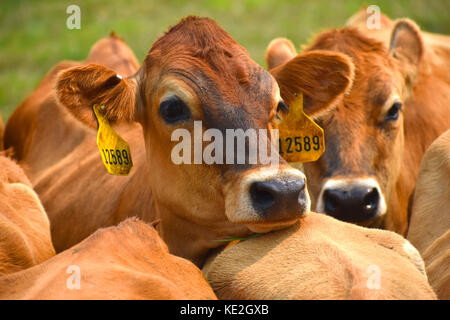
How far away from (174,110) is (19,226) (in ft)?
3.71

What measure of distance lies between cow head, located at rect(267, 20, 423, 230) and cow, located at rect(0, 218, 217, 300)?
1669 mm

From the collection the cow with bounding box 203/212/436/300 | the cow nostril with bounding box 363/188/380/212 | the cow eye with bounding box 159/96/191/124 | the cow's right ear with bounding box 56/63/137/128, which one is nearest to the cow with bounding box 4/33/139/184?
the cow's right ear with bounding box 56/63/137/128

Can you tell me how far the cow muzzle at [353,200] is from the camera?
4586 millimetres

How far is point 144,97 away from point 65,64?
2.78m

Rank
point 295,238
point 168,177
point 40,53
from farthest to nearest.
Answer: point 40,53 < point 168,177 < point 295,238

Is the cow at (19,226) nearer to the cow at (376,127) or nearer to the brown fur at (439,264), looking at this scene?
the cow at (376,127)

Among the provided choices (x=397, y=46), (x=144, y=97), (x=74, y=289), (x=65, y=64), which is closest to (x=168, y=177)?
(x=144, y=97)

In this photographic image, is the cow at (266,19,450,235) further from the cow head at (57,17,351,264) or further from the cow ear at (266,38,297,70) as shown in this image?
the cow head at (57,17,351,264)

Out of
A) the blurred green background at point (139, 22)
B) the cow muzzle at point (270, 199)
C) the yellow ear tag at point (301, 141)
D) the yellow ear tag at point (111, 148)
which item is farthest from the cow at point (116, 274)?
the blurred green background at point (139, 22)

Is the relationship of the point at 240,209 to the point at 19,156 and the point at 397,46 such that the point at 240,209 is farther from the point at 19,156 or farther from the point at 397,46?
the point at 19,156

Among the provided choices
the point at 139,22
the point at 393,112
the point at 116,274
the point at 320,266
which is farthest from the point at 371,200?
the point at 139,22

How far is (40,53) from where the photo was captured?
39.0ft

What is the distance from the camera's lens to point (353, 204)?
458 cm

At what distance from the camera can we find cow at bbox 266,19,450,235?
4680 millimetres
